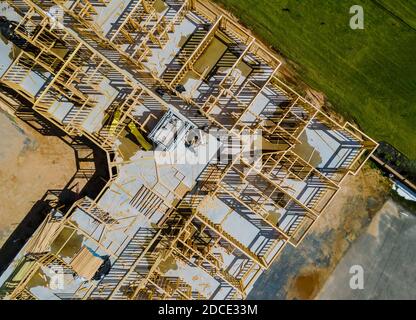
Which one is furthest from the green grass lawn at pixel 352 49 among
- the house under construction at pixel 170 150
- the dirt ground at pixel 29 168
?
the dirt ground at pixel 29 168

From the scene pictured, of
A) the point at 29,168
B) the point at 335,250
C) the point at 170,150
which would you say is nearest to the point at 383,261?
the point at 335,250

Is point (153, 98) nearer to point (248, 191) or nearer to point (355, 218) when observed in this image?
point (248, 191)

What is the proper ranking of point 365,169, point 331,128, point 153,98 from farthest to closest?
point 365,169 < point 331,128 < point 153,98

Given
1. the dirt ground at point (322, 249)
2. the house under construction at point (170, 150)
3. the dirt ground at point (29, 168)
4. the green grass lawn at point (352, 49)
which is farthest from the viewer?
the dirt ground at point (322, 249)

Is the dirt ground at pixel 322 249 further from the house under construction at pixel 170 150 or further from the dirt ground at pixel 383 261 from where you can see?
the house under construction at pixel 170 150
